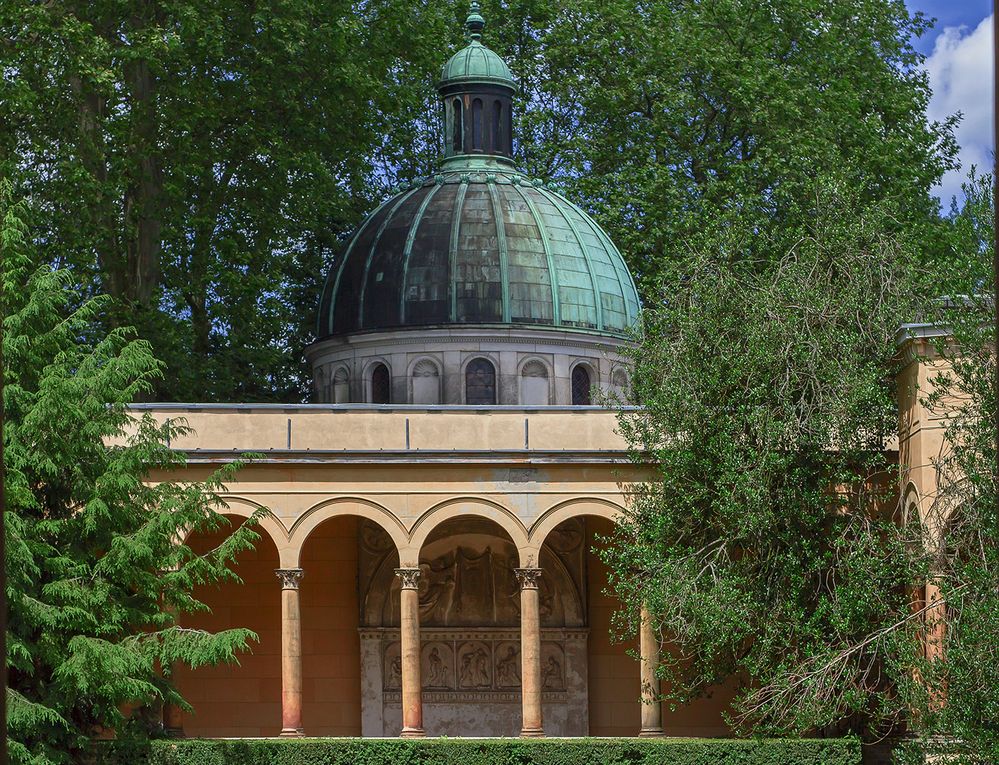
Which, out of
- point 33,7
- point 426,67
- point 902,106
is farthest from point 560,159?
point 33,7

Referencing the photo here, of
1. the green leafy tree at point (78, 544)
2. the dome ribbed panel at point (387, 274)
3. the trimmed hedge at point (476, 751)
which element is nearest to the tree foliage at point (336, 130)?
the dome ribbed panel at point (387, 274)

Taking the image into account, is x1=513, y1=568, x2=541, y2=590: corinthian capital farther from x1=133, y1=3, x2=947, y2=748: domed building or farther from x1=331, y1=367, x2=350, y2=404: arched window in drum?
x1=331, y1=367, x2=350, y2=404: arched window in drum

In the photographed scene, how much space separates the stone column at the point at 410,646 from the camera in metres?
32.4

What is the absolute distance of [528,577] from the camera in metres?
33.0

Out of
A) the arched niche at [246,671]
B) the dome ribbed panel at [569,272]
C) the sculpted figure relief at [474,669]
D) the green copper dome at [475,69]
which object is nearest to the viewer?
the arched niche at [246,671]

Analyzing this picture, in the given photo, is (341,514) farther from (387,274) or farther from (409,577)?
(387,274)

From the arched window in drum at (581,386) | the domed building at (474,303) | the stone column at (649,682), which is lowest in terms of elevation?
the stone column at (649,682)

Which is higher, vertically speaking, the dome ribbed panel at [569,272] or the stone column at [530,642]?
the dome ribbed panel at [569,272]

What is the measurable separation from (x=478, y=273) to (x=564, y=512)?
8172 mm

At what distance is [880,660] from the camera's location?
2753 centimetres

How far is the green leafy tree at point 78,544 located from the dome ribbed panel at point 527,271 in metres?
13.2

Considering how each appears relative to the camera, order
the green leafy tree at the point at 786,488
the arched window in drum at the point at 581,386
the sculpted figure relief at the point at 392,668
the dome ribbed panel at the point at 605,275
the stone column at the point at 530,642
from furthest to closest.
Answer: the dome ribbed panel at the point at 605,275, the arched window in drum at the point at 581,386, the sculpted figure relief at the point at 392,668, the stone column at the point at 530,642, the green leafy tree at the point at 786,488

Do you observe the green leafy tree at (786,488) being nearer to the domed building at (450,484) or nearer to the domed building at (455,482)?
the domed building at (455,482)

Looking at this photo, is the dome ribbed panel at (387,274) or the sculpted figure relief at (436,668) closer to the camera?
the sculpted figure relief at (436,668)
